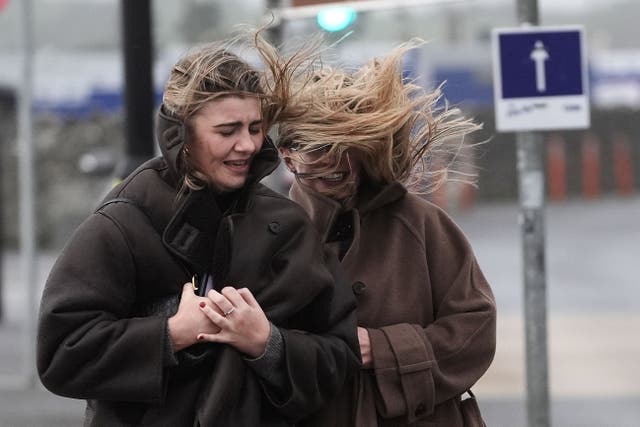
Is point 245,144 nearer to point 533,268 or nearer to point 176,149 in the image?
point 176,149

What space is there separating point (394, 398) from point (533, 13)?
277 centimetres

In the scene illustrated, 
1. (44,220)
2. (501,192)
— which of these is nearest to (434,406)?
(44,220)

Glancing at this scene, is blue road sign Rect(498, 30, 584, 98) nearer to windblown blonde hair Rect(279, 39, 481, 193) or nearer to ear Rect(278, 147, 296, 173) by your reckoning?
windblown blonde hair Rect(279, 39, 481, 193)

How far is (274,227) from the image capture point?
282cm

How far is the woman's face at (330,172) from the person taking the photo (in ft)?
10.3

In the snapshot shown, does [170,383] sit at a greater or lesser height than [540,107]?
lesser

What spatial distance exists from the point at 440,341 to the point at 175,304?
27.3 inches

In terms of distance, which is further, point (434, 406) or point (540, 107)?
point (540, 107)

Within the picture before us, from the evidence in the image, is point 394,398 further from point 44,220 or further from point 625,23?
point 625,23

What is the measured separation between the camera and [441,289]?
316 cm

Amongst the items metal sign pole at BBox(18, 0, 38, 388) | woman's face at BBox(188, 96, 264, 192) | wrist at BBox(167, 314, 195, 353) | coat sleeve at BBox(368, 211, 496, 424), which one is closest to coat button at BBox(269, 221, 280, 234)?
woman's face at BBox(188, 96, 264, 192)

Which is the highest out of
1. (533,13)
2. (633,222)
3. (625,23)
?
(625,23)

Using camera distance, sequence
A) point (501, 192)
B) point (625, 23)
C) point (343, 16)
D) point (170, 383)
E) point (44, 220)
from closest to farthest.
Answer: point (170, 383), point (343, 16), point (44, 220), point (501, 192), point (625, 23)

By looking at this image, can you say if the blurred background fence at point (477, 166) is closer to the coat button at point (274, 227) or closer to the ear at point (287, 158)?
the ear at point (287, 158)
